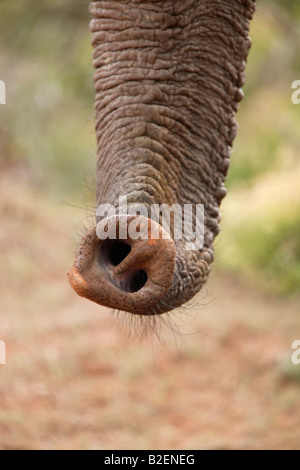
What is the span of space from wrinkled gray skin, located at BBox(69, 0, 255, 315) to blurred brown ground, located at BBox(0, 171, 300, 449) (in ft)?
5.16

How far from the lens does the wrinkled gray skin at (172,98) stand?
102 inches

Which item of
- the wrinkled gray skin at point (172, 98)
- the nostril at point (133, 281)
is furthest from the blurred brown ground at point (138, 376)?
the nostril at point (133, 281)

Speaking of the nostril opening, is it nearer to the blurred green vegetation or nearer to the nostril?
Result: the nostril

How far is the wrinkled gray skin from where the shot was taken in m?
2.60

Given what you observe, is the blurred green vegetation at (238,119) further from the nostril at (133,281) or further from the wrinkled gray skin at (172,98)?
the nostril at (133,281)

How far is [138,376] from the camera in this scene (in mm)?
6102

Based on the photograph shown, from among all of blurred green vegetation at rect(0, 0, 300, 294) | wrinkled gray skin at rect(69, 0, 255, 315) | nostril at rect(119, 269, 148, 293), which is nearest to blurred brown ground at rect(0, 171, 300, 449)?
blurred green vegetation at rect(0, 0, 300, 294)

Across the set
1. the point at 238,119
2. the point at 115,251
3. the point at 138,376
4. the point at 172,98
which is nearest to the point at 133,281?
the point at 115,251

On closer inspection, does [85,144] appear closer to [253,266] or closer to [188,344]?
[253,266]

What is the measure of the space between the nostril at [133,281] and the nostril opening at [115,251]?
44 millimetres

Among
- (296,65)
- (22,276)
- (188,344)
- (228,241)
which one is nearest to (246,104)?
(296,65)

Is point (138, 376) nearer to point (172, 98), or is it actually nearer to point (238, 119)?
point (172, 98)

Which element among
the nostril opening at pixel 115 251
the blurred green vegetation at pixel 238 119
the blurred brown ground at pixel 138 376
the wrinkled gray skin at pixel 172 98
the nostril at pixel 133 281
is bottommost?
the nostril at pixel 133 281

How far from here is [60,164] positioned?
11.8 m
